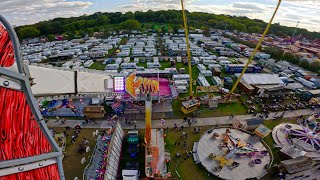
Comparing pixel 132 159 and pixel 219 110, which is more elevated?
pixel 219 110

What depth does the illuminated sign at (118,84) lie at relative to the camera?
7700 mm

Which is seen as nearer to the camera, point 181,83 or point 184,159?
point 184,159

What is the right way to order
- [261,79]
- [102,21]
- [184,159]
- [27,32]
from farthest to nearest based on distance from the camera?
1. [102,21]
2. [27,32]
3. [261,79]
4. [184,159]

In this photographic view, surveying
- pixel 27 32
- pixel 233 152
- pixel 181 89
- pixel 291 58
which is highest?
pixel 27 32

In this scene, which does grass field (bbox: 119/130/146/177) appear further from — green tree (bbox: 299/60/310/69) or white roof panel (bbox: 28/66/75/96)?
green tree (bbox: 299/60/310/69)

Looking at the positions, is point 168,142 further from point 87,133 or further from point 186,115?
point 87,133

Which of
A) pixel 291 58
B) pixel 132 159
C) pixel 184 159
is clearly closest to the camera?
pixel 132 159

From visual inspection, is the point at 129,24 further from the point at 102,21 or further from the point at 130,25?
the point at 102,21

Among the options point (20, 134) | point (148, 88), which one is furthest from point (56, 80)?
point (148, 88)

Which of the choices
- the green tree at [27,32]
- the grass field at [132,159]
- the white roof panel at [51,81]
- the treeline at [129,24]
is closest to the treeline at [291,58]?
the treeline at [129,24]

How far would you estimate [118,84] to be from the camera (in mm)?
7895

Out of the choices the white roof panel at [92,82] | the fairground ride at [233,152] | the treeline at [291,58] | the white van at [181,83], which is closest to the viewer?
the white roof panel at [92,82]

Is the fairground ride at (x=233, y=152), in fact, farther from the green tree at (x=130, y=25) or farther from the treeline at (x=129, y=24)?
the green tree at (x=130, y=25)

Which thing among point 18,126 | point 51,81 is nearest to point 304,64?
point 51,81
